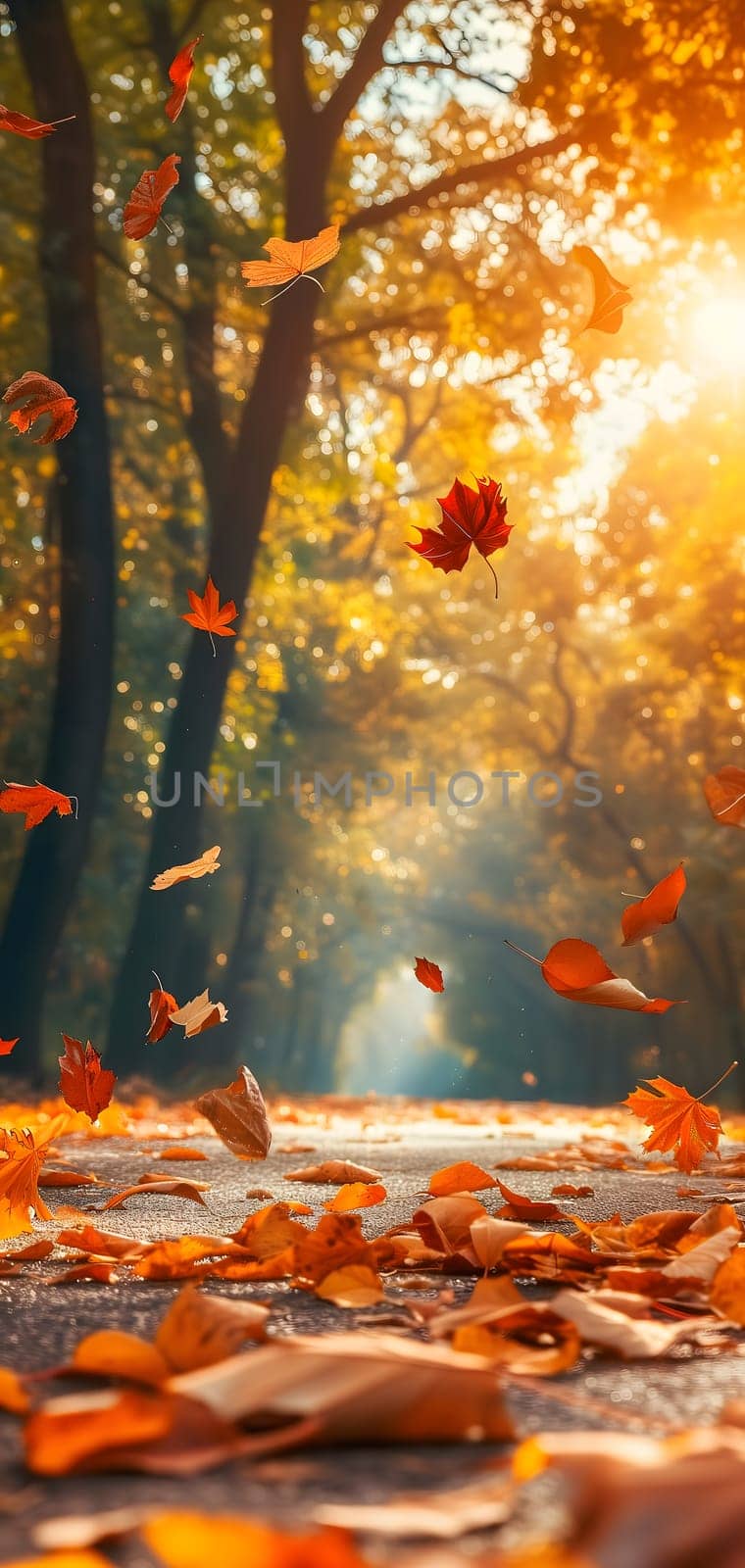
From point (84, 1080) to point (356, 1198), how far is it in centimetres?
73

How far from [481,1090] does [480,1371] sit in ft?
168

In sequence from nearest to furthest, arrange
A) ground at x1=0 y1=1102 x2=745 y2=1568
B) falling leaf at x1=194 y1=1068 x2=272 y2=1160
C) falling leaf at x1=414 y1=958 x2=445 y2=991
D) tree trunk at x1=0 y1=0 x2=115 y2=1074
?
1. ground at x1=0 y1=1102 x2=745 y2=1568
2. falling leaf at x1=194 y1=1068 x2=272 y2=1160
3. falling leaf at x1=414 y1=958 x2=445 y2=991
4. tree trunk at x1=0 y1=0 x2=115 y2=1074

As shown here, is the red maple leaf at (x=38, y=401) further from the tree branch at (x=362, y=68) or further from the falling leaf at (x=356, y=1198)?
the tree branch at (x=362, y=68)

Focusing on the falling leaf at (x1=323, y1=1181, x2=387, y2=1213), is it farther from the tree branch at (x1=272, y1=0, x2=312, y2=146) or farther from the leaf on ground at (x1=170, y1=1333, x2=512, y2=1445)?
the tree branch at (x1=272, y1=0, x2=312, y2=146)

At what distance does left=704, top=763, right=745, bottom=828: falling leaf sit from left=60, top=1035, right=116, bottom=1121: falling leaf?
1559 mm

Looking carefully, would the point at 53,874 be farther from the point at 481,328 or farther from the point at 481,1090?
the point at 481,1090

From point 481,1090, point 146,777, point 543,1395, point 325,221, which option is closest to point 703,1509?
point 543,1395

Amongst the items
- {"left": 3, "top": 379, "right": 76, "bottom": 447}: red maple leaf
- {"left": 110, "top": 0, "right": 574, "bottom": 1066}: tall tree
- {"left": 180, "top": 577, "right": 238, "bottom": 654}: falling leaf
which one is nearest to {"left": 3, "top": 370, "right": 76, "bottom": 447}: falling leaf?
{"left": 3, "top": 379, "right": 76, "bottom": 447}: red maple leaf

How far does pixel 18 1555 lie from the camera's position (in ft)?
2.94

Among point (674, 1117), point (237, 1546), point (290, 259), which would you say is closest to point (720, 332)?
point (290, 259)

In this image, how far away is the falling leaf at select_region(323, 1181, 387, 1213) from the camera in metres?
2.88

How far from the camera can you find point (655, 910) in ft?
8.80

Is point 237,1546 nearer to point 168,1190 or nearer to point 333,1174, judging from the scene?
point 168,1190

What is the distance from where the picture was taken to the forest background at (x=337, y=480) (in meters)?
10.8
